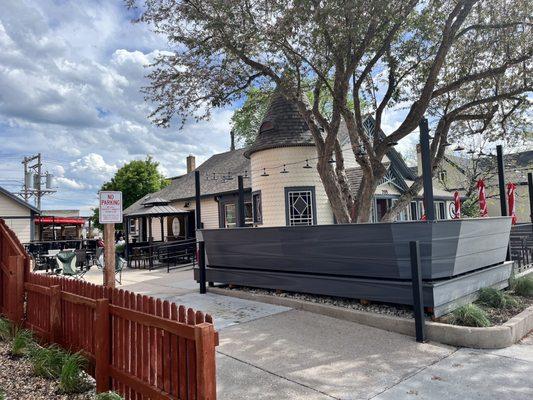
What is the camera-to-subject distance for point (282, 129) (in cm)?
1462

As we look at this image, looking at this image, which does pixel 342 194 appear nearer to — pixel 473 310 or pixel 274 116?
pixel 473 310

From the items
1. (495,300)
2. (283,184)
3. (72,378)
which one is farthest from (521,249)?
(72,378)

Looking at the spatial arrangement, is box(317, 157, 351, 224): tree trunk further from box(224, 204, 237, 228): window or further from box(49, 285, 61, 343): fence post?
box(224, 204, 237, 228): window

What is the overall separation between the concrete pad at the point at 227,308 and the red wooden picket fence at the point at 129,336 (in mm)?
2368

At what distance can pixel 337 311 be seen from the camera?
6375 mm

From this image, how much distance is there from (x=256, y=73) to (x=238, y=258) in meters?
5.18

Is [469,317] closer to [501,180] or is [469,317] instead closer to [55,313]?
[501,180]

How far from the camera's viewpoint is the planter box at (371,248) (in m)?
5.71

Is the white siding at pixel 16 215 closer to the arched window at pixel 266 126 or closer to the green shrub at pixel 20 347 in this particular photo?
the arched window at pixel 266 126

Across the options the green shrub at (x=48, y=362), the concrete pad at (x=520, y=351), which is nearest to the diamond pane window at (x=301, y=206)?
the concrete pad at (x=520, y=351)

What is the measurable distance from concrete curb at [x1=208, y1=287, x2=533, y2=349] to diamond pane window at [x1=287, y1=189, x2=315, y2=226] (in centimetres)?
731

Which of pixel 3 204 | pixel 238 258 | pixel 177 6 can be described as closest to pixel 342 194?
pixel 238 258

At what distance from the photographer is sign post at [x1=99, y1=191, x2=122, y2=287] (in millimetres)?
5730

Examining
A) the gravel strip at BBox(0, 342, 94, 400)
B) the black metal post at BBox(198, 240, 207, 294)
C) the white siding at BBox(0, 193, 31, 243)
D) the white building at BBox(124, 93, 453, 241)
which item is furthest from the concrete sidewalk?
the white siding at BBox(0, 193, 31, 243)
